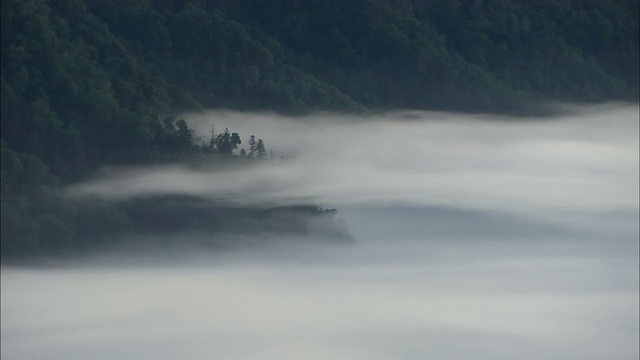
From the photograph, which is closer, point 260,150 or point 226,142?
point 226,142

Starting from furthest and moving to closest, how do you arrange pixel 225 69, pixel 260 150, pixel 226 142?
pixel 260 150, pixel 225 69, pixel 226 142

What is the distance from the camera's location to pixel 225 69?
1123cm

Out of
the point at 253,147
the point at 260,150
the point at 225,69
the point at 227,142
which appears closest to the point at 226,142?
the point at 227,142

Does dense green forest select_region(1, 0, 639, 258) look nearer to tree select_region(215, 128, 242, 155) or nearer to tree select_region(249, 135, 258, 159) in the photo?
tree select_region(215, 128, 242, 155)

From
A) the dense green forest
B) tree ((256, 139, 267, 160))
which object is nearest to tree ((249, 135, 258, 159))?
tree ((256, 139, 267, 160))

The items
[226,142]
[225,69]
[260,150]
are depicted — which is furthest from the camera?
[260,150]

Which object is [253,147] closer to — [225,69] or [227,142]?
[227,142]

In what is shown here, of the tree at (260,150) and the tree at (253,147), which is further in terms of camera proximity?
the tree at (260,150)

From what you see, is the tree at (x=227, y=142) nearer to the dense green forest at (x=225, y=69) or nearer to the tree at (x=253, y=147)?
the dense green forest at (x=225, y=69)

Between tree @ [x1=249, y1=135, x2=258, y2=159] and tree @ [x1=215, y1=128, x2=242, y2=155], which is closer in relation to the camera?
tree @ [x1=215, y1=128, x2=242, y2=155]

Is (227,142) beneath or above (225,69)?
beneath

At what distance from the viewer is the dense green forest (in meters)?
10.3

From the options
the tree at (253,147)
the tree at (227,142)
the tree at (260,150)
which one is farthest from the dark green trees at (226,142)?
the tree at (260,150)

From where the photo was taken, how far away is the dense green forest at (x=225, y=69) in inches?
407
